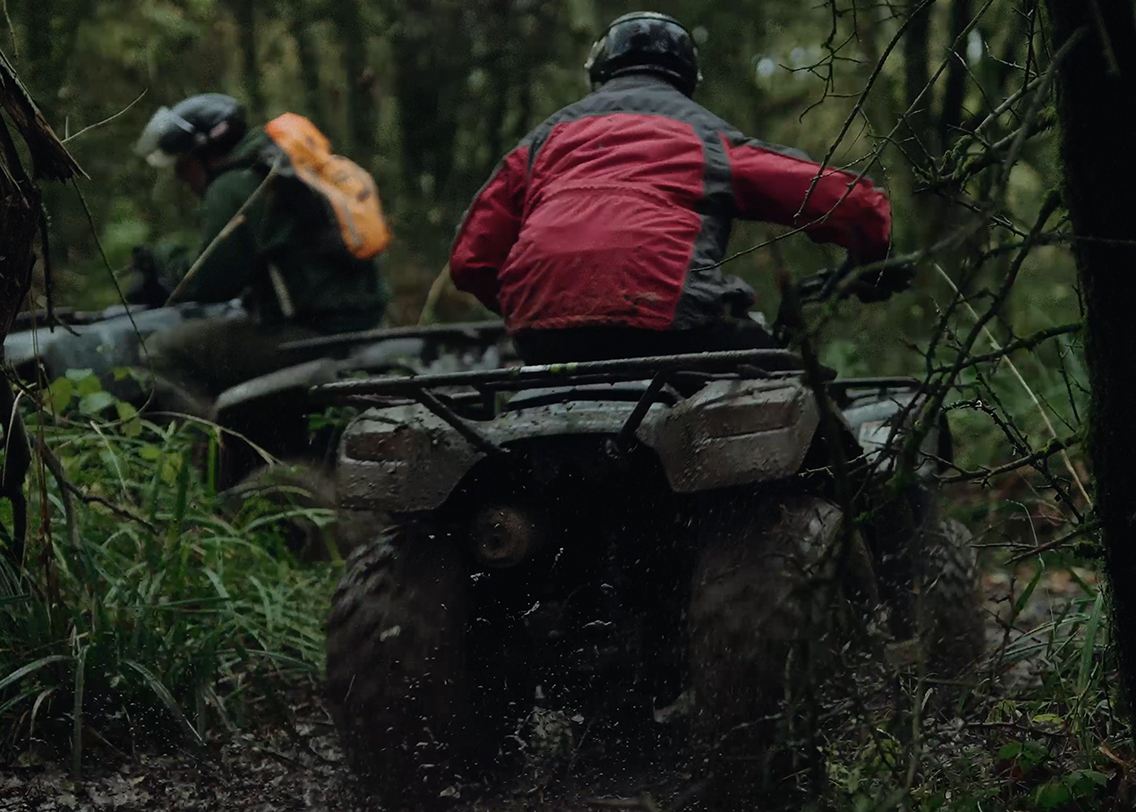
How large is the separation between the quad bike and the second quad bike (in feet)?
6.87

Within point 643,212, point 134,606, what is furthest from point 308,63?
point 643,212

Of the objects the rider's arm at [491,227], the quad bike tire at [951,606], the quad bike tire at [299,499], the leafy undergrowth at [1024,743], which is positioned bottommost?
the quad bike tire at [299,499]

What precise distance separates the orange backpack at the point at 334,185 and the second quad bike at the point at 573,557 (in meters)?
3.26

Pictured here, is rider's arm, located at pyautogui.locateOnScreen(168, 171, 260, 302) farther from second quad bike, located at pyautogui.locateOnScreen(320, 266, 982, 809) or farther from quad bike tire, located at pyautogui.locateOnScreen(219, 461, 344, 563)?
second quad bike, located at pyautogui.locateOnScreen(320, 266, 982, 809)

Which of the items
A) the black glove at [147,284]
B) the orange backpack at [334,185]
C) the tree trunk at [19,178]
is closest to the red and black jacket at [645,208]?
the tree trunk at [19,178]

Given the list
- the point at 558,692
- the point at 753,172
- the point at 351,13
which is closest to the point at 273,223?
the point at 753,172

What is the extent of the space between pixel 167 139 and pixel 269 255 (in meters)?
0.76

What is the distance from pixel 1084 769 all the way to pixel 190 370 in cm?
481

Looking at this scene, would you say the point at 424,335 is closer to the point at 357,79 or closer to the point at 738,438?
the point at 738,438

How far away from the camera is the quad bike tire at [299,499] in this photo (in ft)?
18.1

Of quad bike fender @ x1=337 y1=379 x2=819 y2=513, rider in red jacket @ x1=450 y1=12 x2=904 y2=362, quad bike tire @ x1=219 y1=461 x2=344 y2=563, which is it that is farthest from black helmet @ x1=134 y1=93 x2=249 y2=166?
quad bike fender @ x1=337 y1=379 x2=819 y2=513

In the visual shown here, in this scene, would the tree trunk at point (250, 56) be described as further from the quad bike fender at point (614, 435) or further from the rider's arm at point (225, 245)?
the quad bike fender at point (614, 435)

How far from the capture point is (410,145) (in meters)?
11.4

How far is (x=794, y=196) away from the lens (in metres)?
4.00
